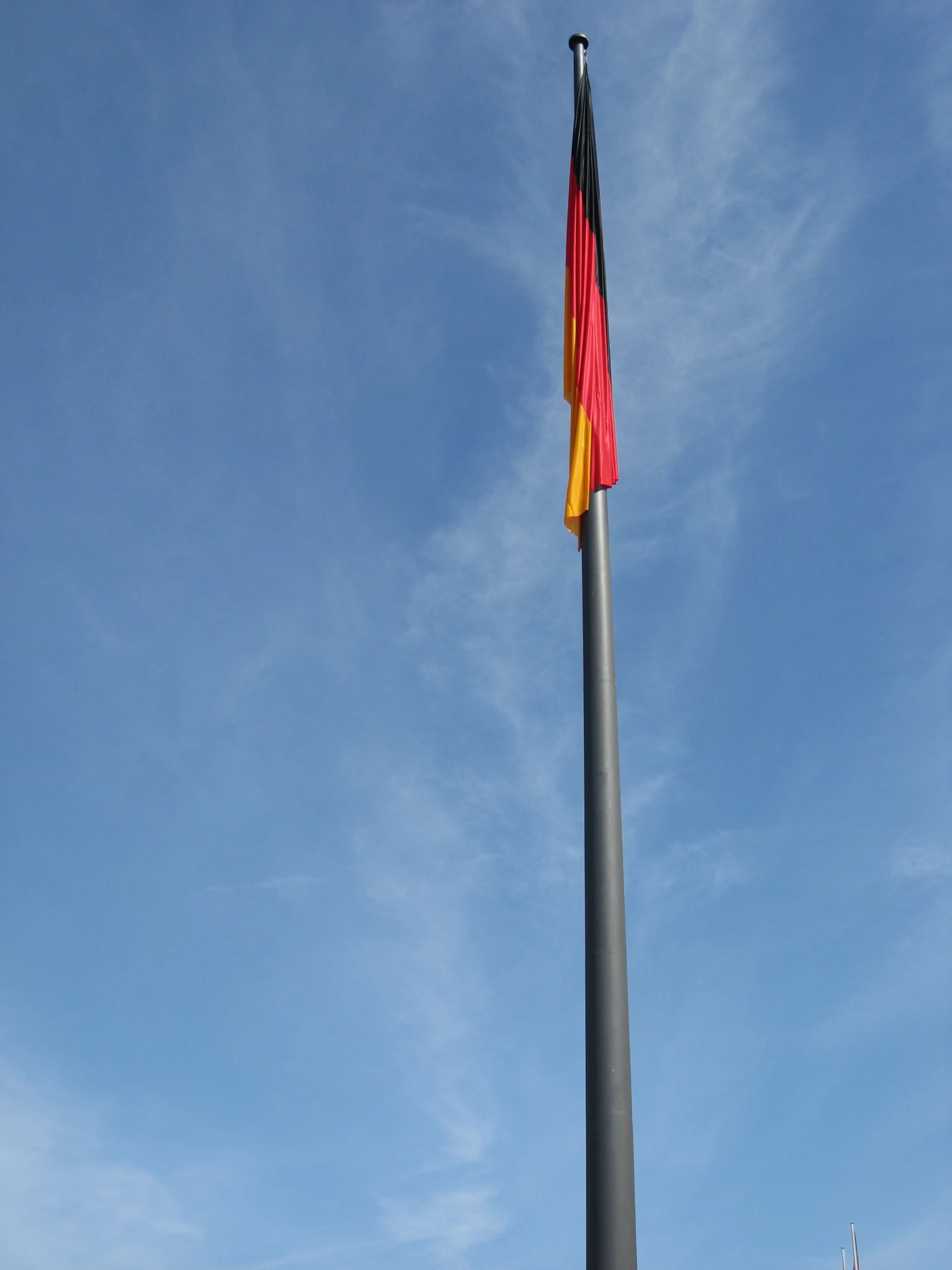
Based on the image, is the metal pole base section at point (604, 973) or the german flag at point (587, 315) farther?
the german flag at point (587, 315)

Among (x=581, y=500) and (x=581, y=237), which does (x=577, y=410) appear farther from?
(x=581, y=237)

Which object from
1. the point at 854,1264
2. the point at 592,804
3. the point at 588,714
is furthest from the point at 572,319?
the point at 854,1264

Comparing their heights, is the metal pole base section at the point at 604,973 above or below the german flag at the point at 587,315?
below

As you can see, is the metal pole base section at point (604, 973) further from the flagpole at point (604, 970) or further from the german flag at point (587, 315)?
the german flag at point (587, 315)

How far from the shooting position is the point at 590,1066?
26.7 feet

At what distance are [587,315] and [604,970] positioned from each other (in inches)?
313

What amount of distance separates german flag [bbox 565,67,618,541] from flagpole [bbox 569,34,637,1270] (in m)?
Result: 2.57

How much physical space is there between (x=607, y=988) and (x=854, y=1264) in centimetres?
9419

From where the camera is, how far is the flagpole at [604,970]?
25.3 ft

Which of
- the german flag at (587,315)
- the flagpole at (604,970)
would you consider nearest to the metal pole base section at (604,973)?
the flagpole at (604,970)

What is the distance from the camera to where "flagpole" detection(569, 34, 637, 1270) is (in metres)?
7.72

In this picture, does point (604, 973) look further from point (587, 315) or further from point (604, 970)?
point (587, 315)

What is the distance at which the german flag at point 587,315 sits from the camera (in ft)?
41.2

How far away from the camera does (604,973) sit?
27.6ft
